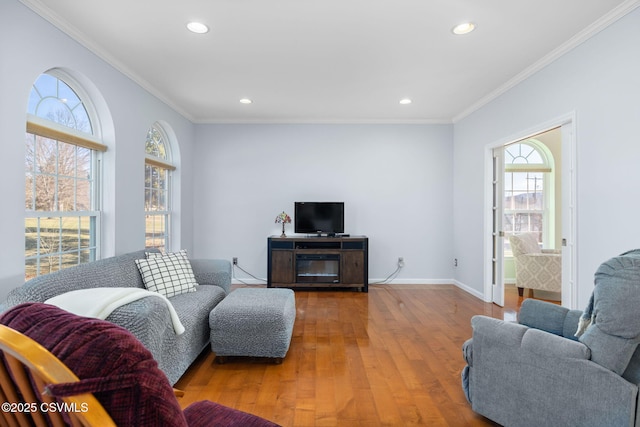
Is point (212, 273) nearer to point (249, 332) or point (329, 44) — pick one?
point (249, 332)

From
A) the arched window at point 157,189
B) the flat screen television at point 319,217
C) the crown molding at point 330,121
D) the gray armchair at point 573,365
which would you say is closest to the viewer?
the gray armchair at point 573,365

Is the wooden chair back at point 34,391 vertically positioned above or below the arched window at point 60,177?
below

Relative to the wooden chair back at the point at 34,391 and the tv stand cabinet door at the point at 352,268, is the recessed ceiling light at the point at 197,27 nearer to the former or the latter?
the wooden chair back at the point at 34,391

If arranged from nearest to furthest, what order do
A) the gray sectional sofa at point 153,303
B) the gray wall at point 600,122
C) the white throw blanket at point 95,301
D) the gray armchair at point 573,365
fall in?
the gray armchair at point 573,365 < the white throw blanket at point 95,301 < the gray sectional sofa at point 153,303 < the gray wall at point 600,122

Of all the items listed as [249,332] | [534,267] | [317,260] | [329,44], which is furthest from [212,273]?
[534,267]


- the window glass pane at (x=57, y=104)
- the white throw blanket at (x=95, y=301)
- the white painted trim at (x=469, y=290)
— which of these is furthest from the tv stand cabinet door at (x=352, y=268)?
the window glass pane at (x=57, y=104)

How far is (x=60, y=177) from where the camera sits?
265cm

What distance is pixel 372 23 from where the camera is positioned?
8.05ft

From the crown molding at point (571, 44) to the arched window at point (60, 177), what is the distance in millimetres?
4205

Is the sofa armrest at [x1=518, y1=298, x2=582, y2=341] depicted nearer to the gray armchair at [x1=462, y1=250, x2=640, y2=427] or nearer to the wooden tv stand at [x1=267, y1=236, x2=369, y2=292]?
the gray armchair at [x1=462, y1=250, x2=640, y2=427]

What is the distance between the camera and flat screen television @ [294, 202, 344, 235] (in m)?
5.00

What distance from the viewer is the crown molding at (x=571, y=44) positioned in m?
2.24

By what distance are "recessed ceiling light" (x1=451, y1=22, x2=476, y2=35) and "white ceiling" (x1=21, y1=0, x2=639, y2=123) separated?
48 mm

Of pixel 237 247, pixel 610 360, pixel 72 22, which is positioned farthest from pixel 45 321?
pixel 237 247
